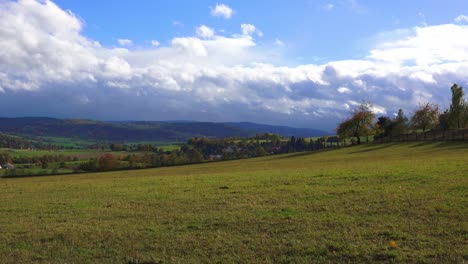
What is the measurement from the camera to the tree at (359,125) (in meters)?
111

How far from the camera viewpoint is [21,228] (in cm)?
1524

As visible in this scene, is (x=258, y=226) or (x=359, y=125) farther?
(x=359, y=125)

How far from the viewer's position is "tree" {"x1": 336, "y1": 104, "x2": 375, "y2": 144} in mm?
111250

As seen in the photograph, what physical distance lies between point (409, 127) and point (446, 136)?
1090 inches

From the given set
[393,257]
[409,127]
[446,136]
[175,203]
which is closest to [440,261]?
[393,257]

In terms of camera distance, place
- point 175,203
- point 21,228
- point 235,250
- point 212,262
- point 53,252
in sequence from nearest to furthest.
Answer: point 212,262 → point 235,250 → point 53,252 → point 21,228 → point 175,203

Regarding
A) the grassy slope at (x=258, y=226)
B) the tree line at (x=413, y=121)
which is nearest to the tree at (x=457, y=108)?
the tree line at (x=413, y=121)

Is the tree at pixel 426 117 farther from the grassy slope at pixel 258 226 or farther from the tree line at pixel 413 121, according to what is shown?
the grassy slope at pixel 258 226

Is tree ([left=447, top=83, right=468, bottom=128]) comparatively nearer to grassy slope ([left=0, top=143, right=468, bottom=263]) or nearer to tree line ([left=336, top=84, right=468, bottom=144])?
tree line ([left=336, top=84, right=468, bottom=144])

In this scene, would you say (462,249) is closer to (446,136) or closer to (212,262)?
(212,262)

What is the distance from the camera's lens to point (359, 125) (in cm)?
11244

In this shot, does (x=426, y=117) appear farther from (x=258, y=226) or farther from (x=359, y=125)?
(x=258, y=226)

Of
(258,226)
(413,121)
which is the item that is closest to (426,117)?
(413,121)

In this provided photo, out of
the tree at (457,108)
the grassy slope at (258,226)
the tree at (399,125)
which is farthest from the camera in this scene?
the tree at (399,125)
